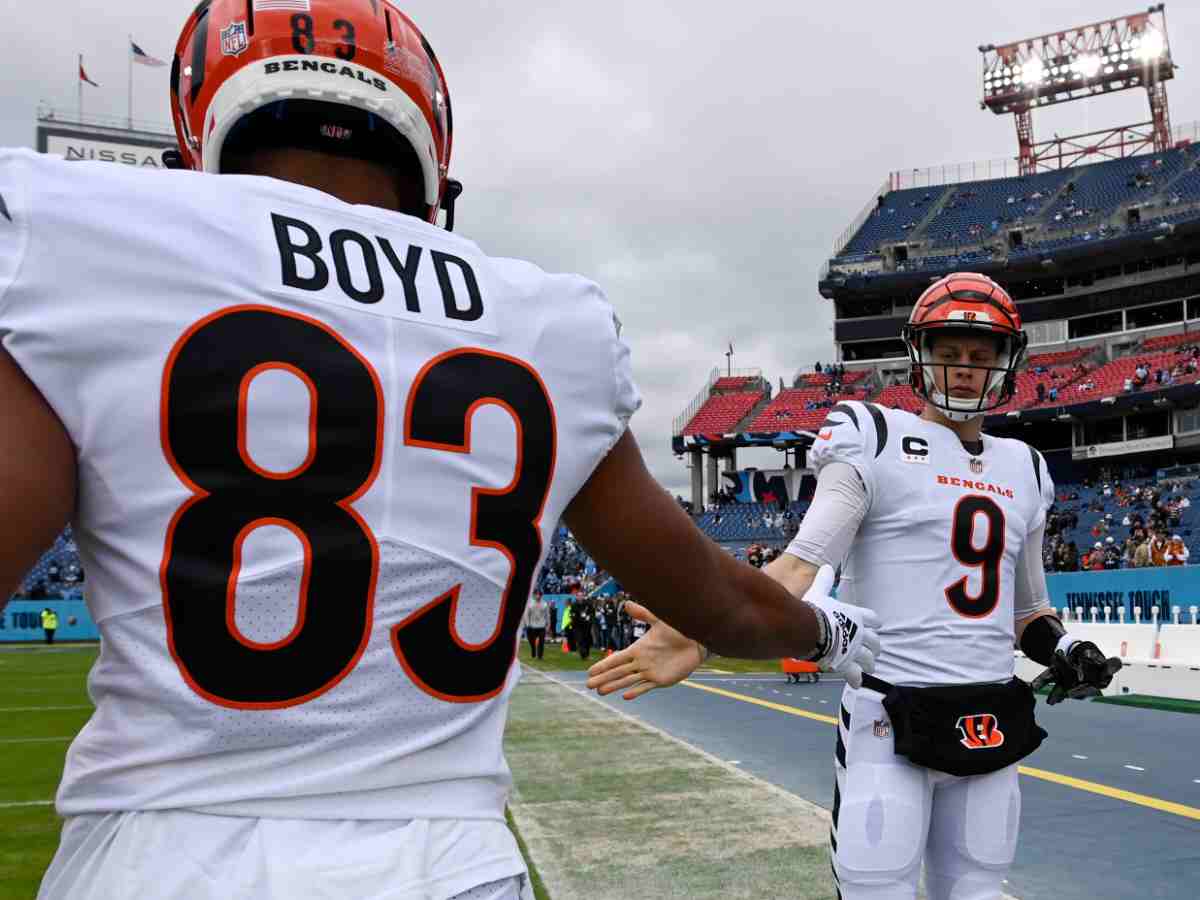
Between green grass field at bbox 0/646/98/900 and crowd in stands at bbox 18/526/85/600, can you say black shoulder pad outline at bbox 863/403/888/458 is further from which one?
crowd in stands at bbox 18/526/85/600

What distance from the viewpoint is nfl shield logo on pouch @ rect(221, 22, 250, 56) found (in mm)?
1355

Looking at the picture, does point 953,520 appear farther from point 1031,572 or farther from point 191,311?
point 191,311

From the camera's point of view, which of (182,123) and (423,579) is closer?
(423,579)

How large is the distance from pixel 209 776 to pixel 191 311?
0.47m

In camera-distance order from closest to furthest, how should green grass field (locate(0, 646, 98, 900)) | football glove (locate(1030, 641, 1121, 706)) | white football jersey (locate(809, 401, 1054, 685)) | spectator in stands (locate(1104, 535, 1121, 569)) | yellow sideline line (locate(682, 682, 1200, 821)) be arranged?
white football jersey (locate(809, 401, 1054, 685)) < football glove (locate(1030, 641, 1121, 706)) < green grass field (locate(0, 646, 98, 900)) < yellow sideline line (locate(682, 682, 1200, 821)) < spectator in stands (locate(1104, 535, 1121, 569))

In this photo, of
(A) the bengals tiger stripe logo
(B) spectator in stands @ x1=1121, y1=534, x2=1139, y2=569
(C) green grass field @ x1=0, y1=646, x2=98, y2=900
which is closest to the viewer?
(A) the bengals tiger stripe logo

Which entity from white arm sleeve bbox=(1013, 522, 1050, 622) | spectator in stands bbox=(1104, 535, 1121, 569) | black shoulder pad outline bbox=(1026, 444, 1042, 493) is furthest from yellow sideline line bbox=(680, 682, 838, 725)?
spectator in stands bbox=(1104, 535, 1121, 569)

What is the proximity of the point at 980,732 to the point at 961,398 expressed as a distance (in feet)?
3.60

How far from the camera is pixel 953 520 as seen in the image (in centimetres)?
329

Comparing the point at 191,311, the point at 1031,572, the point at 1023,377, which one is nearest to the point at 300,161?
the point at 191,311

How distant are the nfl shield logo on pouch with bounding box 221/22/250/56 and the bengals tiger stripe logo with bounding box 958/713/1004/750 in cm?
258

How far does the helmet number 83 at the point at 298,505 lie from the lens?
3.46 ft

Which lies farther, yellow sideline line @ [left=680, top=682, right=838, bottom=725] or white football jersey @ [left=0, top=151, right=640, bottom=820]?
yellow sideline line @ [left=680, top=682, right=838, bottom=725]

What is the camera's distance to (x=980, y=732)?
3053 mm
